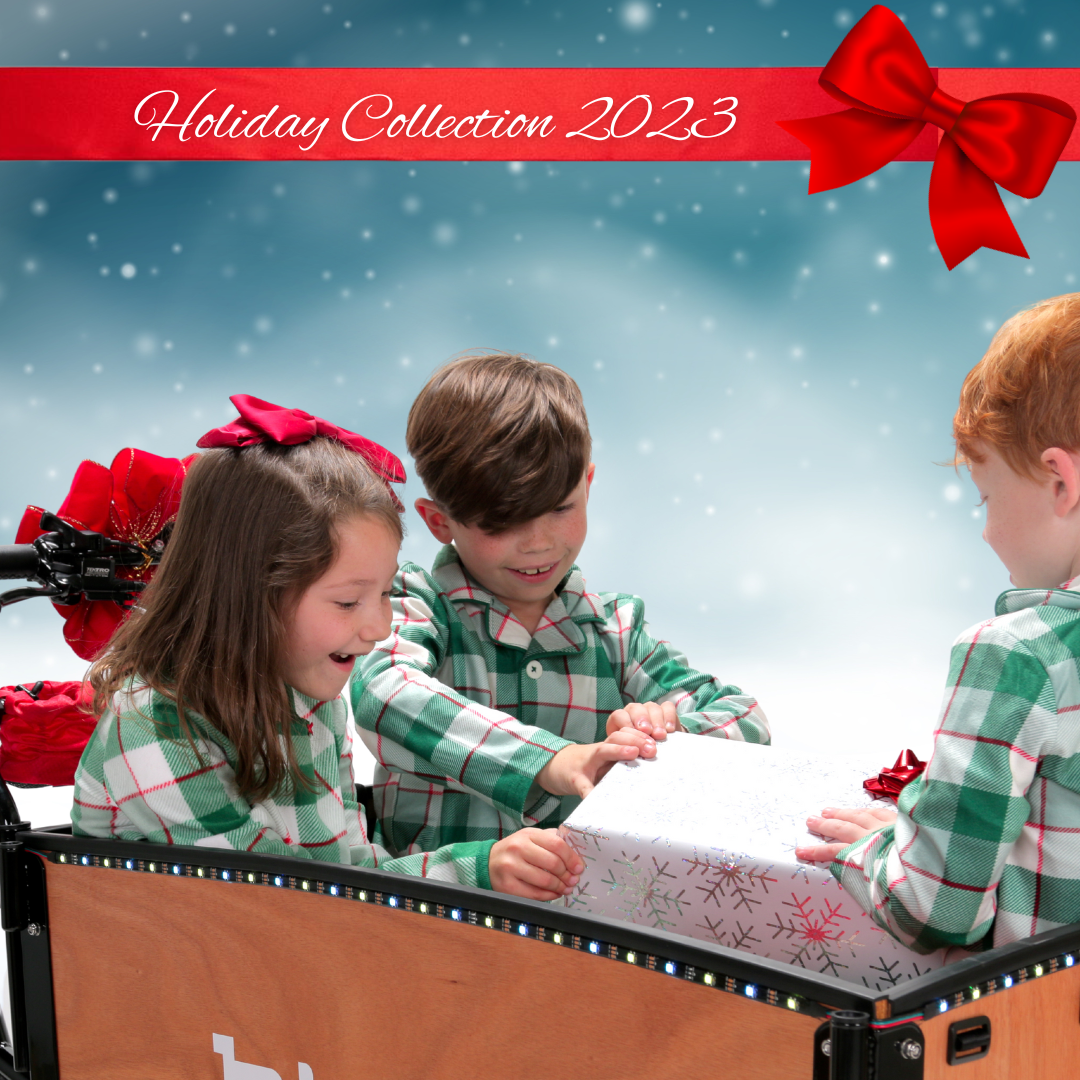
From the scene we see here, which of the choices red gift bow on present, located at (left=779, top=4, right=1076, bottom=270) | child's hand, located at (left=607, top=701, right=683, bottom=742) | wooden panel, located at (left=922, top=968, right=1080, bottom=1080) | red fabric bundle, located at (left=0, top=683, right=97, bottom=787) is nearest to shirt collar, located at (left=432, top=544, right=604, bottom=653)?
child's hand, located at (left=607, top=701, right=683, bottom=742)

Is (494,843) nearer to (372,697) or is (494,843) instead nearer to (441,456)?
(372,697)

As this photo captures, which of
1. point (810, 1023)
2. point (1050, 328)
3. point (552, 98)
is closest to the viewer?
point (810, 1023)

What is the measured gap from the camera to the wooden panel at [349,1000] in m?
0.59

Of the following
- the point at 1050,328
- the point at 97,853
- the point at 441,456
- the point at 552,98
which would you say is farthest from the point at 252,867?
the point at 552,98

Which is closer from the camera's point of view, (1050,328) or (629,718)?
(1050,328)

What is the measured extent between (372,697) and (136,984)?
1.00 ft

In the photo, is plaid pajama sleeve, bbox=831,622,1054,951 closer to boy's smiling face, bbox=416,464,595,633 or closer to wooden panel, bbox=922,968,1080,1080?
wooden panel, bbox=922,968,1080,1080

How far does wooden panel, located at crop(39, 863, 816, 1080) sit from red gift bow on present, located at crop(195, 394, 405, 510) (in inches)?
13.1

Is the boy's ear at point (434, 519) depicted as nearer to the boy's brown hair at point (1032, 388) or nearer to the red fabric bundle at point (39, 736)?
the red fabric bundle at point (39, 736)

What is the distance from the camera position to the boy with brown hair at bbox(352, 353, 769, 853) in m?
0.97

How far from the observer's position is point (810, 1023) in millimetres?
531

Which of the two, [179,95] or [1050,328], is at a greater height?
[179,95]

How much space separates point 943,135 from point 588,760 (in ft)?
1.79

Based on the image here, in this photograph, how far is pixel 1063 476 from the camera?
646 mm
